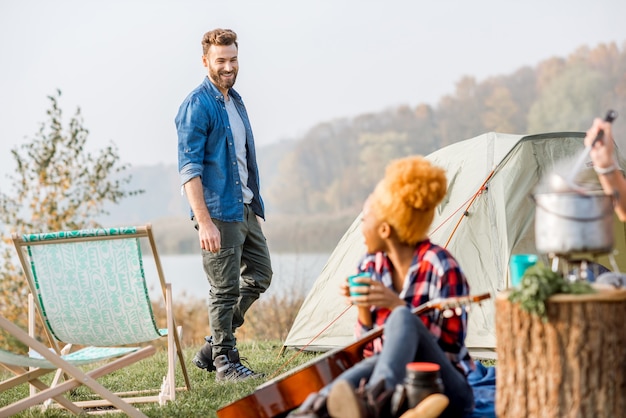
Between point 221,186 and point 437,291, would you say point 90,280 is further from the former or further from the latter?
point 437,291

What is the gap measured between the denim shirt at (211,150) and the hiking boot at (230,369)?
669mm

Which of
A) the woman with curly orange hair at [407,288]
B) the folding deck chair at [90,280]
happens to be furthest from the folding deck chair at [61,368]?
the woman with curly orange hair at [407,288]

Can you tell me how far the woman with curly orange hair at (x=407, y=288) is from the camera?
2.28 meters

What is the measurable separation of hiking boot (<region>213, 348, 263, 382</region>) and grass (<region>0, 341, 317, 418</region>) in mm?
55

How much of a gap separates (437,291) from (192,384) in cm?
189

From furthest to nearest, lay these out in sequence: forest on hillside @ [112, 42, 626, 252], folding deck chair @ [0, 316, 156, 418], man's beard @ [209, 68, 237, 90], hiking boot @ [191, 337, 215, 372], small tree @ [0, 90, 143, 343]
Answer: forest on hillside @ [112, 42, 626, 252]
small tree @ [0, 90, 143, 343]
hiking boot @ [191, 337, 215, 372]
man's beard @ [209, 68, 237, 90]
folding deck chair @ [0, 316, 156, 418]

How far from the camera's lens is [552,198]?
2193 millimetres

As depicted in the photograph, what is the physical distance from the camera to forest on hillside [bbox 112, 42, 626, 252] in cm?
1986

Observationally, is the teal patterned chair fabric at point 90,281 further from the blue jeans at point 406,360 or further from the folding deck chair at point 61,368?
the blue jeans at point 406,360

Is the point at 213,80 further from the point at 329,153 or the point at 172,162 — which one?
the point at 329,153

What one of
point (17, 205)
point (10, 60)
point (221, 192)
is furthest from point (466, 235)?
point (10, 60)

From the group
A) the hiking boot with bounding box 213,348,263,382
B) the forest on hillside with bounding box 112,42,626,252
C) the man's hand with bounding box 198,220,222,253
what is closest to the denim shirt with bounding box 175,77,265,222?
the man's hand with bounding box 198,220,222,253

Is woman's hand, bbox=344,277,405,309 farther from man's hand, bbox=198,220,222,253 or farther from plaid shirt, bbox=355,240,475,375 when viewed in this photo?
man's hand, bbox=198,220,222,253

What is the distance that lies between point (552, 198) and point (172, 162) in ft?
54.6
